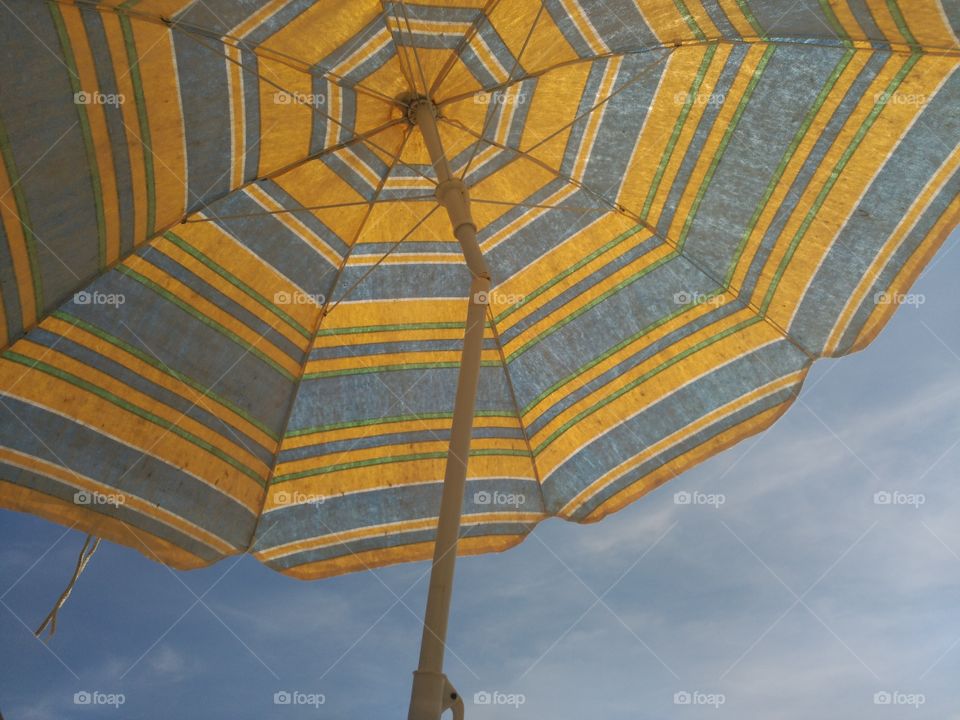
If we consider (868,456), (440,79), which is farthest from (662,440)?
(868,456)

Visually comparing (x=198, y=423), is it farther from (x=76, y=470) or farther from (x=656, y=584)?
(x=656, y=584)

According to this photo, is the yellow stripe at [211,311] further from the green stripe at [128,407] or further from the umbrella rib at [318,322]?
the green stripe at [128,407]

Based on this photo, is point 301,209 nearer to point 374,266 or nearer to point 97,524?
point 374,266

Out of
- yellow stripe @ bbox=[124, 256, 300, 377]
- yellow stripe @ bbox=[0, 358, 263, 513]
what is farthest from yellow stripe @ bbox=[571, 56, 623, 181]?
yellow stripe @ bbox=[0, 358, 263, 513]

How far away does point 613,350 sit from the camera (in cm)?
486

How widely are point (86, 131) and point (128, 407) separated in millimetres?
1474

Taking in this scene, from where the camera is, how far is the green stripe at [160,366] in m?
4.06

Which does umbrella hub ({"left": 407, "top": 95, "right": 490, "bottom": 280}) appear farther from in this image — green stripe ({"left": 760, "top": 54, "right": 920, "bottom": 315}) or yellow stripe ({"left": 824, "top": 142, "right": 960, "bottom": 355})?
yellow stripe ({"left": 824, "top": 142, "right": 960, "bottom": 355})

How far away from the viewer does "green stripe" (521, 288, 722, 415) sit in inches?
186

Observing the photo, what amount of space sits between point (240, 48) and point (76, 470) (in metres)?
2.17

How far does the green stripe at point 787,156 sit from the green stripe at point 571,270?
1.82 feet

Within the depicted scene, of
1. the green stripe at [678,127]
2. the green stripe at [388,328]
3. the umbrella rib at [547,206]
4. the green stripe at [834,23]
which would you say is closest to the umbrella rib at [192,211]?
the umbrella rib at [547,206]

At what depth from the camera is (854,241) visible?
425 cm

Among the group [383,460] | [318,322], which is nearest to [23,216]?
[318,322]
